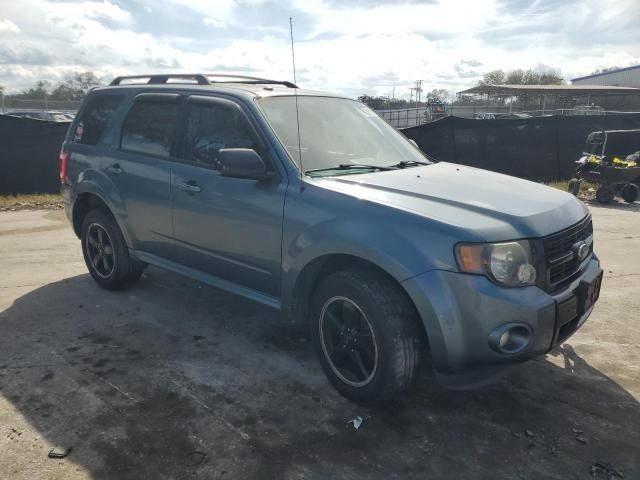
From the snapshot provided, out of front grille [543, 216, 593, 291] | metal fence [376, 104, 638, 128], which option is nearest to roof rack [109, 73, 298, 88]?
front grille [543, 216, 593, 291]

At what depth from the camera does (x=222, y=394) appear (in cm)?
329

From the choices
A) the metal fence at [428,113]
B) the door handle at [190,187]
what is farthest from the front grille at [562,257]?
the metal fence at [428,113]

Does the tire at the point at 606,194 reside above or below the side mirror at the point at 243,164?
below

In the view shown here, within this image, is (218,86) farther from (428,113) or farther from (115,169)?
(428,113)

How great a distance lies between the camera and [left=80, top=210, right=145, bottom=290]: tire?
189 inches

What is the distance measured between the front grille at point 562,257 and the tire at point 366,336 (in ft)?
2.56

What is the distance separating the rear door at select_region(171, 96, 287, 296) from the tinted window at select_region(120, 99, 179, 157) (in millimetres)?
198

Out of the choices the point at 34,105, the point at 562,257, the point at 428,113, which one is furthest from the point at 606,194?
the point at 34,105

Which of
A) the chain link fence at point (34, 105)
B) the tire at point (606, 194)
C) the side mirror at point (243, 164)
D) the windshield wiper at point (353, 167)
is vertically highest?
the chain link fence at point (34, 105)

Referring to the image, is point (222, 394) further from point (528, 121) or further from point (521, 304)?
point (528, 121)

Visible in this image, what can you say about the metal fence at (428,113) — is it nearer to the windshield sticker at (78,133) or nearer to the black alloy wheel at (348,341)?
the windshield sticker at (78,133)

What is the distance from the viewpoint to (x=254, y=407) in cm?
315

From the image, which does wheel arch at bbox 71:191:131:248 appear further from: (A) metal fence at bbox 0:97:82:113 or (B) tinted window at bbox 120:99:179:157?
(A) metal fence at bbox 0:97:82:113

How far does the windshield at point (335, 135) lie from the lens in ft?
11.7
